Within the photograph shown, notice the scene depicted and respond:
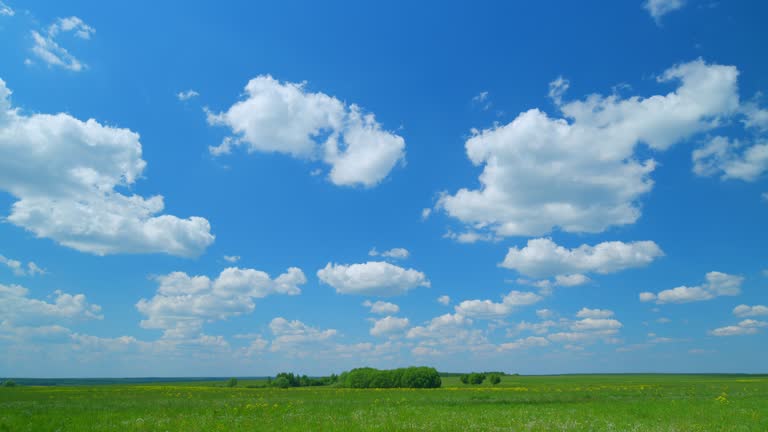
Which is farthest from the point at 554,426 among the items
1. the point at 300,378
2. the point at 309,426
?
the point at 300,378

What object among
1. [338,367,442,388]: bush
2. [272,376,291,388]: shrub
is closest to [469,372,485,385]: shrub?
[338,367,442,388]: bush

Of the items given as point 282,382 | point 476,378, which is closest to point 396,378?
point 282,382

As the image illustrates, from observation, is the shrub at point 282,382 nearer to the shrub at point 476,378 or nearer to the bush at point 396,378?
the bush at point 396,378

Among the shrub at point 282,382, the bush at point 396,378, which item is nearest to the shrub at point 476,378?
the bush at point 396,378

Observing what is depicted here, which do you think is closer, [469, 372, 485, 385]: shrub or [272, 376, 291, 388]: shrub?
[272, 376, 291, 388]: shrub

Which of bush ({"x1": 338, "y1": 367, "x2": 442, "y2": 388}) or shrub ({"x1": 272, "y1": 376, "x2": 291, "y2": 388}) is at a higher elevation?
bush ({"x1": 338, "y1": 367, "x2": 442, "y2": 388})

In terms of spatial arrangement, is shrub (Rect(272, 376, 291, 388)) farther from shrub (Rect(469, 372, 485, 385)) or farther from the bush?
shrub (Rect(469, 372, 485, 385))

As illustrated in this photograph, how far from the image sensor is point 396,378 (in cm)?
9494

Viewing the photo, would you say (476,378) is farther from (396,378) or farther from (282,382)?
(282,382)

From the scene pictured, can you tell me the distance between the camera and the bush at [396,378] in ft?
303

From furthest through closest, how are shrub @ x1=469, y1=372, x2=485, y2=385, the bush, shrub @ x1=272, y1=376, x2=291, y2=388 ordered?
1. shrub @ x1=469, y1=372, x2=485, y2=385
2. shrub @ x1=272, y1=376, x2=291, y2=388
3. the bush

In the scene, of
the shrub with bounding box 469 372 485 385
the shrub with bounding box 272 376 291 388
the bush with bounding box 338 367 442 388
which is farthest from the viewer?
the shrub with bounding box 469 372 485 385

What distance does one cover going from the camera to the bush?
92312 mm

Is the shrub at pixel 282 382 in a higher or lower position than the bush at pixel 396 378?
lower
